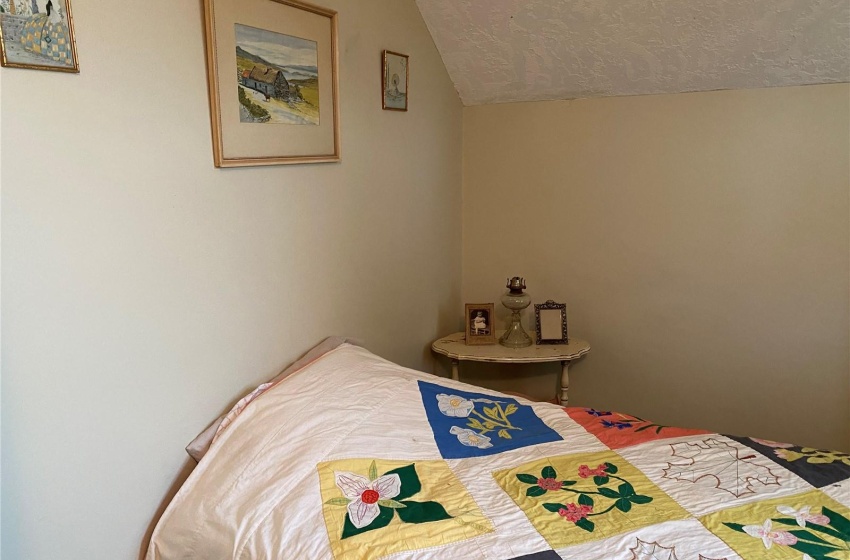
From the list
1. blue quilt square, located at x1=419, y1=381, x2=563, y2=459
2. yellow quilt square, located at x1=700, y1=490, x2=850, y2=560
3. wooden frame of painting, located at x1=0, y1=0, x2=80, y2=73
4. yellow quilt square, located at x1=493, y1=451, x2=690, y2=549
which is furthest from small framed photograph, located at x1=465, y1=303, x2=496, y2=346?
wooden frame of painting, located at x1=0, y1=0, x2=80, y2=73

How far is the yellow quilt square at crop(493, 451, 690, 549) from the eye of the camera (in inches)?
60.7

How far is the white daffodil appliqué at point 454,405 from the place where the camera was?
6.75 ft

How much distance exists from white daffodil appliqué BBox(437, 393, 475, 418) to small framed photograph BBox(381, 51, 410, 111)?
110cm

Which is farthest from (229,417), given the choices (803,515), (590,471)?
(803,515)

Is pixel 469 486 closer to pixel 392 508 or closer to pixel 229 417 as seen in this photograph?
pixel 392 508

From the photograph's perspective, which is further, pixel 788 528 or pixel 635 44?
pixel 635 44

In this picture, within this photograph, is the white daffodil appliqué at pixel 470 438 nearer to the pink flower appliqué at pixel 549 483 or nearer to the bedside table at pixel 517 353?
the pink flower appliqué at pixel 549 483

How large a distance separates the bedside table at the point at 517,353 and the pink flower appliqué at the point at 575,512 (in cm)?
114

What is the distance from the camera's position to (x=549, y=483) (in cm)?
173

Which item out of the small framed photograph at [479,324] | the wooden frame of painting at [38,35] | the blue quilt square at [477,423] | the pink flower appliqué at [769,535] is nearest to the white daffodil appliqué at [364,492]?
the blue quilt square at [477,423]

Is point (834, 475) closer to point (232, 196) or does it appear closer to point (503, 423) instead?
point (503, 423)

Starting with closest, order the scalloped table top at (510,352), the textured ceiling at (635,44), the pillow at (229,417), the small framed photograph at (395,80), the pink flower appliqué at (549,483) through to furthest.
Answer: the pink flower appliqué at (549,483)
the pillow at (229,417)
the textured ceiling at (635,44)
the small framed photograph at (395,80)
the scalloped table top at (510,352)

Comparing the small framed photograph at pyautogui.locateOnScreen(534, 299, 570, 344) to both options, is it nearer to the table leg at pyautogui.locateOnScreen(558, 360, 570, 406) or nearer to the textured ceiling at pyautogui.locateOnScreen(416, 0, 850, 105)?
the table leg at pyautogui.locateOnScreen(558, 360, 570, 406)

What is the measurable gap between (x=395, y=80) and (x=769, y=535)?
1898mm
